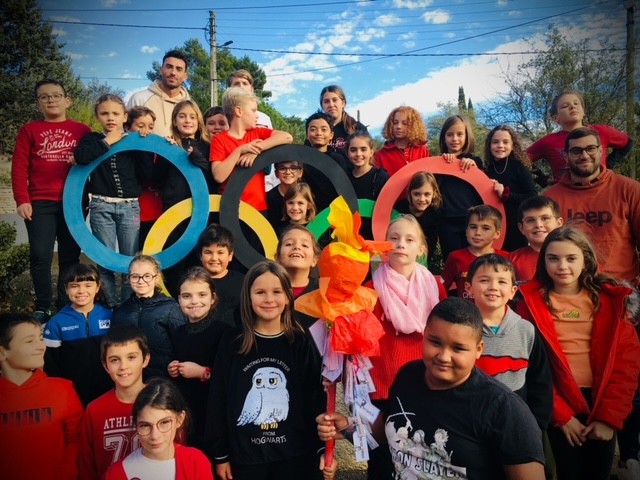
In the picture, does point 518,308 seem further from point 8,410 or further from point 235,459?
point 8,410

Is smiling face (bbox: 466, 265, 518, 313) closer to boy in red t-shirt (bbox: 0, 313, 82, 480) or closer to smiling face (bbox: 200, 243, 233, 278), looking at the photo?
smiling face (bbox: 200, 243, 233, 278)

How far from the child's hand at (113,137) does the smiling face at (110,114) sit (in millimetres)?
28

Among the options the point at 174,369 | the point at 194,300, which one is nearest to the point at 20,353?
the point at 174,369

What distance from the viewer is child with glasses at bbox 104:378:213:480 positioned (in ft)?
7.10

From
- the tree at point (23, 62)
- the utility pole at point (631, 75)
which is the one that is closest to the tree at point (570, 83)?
the utility pole at point (631, 75)

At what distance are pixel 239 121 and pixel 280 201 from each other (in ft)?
2.92

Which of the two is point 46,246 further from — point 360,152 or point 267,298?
point 360,152

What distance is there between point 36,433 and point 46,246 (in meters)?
2.22

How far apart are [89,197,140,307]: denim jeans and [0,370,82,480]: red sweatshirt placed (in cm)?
174

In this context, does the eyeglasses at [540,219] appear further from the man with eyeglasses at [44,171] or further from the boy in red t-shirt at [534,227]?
the man with eyeglasses at [44,171]

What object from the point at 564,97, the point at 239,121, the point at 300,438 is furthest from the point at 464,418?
the point at 564,97

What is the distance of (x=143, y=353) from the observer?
2645 millimetres

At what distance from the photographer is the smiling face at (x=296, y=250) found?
10.1 ft

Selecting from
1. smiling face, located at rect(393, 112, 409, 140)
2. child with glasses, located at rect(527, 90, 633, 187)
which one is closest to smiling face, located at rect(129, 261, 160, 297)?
smiling face, located at rect(393, 112, 409, 140)
